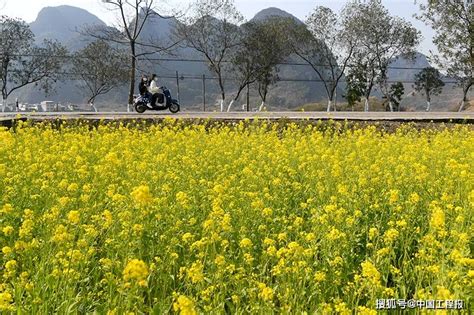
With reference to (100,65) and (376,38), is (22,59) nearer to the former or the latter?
(100,65)

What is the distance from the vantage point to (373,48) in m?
39.7

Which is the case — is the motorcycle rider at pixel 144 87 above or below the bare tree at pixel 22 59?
below

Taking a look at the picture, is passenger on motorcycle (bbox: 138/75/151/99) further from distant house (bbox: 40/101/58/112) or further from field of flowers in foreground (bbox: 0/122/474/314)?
distant house (bbox: 40/101/58/112)

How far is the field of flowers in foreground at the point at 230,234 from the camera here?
3.00m

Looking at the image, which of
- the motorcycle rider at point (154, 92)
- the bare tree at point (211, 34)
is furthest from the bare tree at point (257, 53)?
the motorcycle rider at point (154, 92)

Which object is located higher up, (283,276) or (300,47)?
(300,47)

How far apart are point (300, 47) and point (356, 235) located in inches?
1566

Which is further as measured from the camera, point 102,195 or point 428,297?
point 102,195

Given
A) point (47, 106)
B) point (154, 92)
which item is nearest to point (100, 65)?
point (47, 106)

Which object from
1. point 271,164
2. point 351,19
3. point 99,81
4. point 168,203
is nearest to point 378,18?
point 351,19

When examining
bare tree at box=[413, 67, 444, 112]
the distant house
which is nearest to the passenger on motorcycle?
the distant house

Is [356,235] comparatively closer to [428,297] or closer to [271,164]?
[428,297]

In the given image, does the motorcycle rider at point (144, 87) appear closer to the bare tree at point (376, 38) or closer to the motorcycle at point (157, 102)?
the motorcycle at point (157, 102)

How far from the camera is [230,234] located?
4070 millimetres
